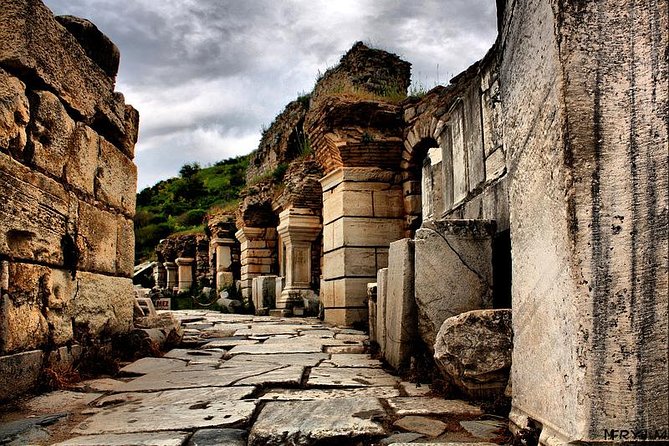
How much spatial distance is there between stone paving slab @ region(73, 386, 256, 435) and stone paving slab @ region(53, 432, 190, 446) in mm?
82

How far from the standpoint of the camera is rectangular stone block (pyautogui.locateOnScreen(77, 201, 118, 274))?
3.91 metres

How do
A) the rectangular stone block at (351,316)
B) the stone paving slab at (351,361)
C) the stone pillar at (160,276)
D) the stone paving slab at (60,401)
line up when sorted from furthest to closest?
the stone pillar at (160,276) → the rectangular stone block at (351,316) → the stone paving slab at (351,361) → the stone paving slab at (60,401)

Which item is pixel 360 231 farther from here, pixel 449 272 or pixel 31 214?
pixel 31 214

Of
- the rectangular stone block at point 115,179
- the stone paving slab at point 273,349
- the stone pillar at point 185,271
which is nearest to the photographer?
the rectangular stone block at point 115,179

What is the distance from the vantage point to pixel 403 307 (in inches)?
135

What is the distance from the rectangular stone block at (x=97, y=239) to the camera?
3.91 metres

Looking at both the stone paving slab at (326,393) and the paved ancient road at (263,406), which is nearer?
the paved ancient road at (263,406)

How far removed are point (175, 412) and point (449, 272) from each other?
5.90 ft

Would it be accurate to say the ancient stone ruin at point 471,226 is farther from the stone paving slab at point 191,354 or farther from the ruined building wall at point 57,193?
the stone paving slab at point 191,354

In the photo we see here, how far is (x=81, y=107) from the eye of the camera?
391 cm

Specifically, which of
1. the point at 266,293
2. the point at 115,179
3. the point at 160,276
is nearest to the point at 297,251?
the point at 266,293

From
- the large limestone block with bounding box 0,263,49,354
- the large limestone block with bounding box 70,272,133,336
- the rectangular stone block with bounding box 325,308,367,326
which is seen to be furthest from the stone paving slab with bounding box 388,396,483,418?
the rectangular stone block with bounding box 325,308,367,326

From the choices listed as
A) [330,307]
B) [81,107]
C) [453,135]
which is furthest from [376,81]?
[81,107]

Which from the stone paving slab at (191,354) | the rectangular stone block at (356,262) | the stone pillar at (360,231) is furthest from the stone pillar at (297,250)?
the stone paving slab at (191,354)
